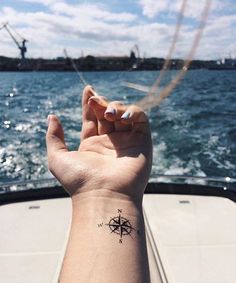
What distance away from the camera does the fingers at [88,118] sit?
7.10 ft

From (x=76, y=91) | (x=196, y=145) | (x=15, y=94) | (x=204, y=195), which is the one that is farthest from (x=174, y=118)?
(x=15, y=94)

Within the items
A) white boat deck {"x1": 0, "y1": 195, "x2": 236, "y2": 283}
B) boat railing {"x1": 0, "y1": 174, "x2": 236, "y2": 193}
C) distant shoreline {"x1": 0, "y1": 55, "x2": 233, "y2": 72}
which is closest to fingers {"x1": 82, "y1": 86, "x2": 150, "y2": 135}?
distant shoreline {"x1": 0, "y1": 55, "x2": 233, "y2": 72}

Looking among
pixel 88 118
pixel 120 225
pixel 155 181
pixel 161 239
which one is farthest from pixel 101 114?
pixel 155 181

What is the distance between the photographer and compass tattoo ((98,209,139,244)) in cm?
167

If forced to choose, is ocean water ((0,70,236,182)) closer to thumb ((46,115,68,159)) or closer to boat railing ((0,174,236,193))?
boat railing ((0,174,236,193))

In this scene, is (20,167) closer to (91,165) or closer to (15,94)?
(91,165)

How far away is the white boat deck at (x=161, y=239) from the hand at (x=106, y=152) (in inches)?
33.3

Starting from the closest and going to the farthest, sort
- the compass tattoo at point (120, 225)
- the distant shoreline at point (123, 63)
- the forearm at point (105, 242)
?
the forearm at point (105, 242) → the compass tattoo at point (120, 225) → the distant shoreline at point (123, 63)

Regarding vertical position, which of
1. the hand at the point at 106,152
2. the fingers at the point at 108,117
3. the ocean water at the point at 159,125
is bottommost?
the ocean water at the point at 159,125

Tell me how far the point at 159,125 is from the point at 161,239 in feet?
30.8

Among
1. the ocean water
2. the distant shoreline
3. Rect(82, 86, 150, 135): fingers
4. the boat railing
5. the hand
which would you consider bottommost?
the ocean water

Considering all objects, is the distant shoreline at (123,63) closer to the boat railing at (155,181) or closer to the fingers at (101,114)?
the fingers at (101,114)

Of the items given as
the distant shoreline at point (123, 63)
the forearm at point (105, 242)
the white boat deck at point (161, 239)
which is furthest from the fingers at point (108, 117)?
the white boat deck at point (161, 239)

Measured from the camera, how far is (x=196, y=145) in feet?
34.7
